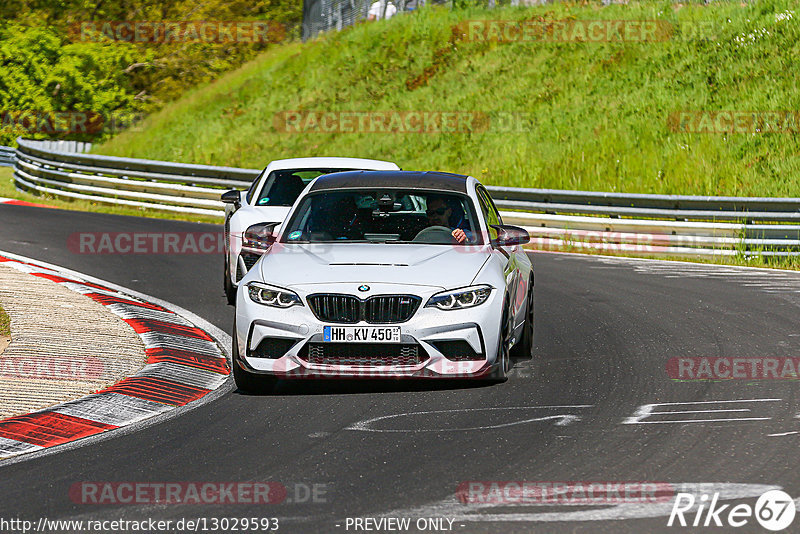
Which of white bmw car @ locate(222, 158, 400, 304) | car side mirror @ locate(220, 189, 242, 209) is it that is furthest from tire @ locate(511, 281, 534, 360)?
car side mirror @ locate(220, 189, 242, 209)

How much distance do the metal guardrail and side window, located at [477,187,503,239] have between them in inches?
345

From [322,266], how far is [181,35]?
45.9 metres

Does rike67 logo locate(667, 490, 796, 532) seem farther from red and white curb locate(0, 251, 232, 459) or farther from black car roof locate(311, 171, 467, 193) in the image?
black car roof locate(311, 171, 467, 193)

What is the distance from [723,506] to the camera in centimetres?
556

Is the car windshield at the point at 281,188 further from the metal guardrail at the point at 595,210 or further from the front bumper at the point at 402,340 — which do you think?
the metal guardrail at the point at 595,210

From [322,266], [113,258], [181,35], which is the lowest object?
[113,258]

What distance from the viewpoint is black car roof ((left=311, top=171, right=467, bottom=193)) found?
31.8 ft

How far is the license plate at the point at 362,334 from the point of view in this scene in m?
8.09

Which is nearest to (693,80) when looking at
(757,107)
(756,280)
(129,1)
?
(757,107)

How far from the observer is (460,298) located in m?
8.34

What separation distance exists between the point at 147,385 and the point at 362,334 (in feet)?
5.62

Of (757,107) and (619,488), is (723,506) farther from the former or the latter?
(757,107)

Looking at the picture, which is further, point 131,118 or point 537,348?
point 131,118

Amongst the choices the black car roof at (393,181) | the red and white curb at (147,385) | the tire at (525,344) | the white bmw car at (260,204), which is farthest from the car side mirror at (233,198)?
the tire at (525,344)
